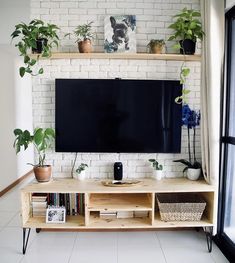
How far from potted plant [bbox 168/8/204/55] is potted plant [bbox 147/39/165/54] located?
0.27 ft

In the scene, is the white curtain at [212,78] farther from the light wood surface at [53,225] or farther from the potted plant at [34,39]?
the potted plant at [34,39]

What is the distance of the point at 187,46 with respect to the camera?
228 centimetres

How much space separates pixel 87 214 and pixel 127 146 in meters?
0.73

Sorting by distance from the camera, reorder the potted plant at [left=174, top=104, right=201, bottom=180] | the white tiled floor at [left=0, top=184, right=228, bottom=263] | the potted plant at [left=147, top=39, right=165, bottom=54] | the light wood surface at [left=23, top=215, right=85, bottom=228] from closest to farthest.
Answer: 1. the white tiled floor at [left=0, top=184, right=228, bottom=263]
2. the light wood surface at [left=23, top=215, right=85, bottom=228]
3. the potted plant at [left=147, top=39, right=165, bottom=54]
4. the potted plant at [left=174, top=104, right=201, bottom=180]

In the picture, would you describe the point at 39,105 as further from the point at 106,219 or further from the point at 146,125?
the point at 106,219

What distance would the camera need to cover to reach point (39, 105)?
248 cm

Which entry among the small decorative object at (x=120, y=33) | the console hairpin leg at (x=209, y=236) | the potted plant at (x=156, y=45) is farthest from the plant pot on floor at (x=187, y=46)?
the console hairpin leg at (x=209, y=236)

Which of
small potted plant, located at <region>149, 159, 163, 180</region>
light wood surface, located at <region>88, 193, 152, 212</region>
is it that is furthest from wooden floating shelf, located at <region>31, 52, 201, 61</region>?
light wood surface, located at <region>88, 193, 152, 212</region>

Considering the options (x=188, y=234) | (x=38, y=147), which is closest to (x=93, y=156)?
(x=38, y=147)

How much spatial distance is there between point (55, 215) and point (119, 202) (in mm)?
599

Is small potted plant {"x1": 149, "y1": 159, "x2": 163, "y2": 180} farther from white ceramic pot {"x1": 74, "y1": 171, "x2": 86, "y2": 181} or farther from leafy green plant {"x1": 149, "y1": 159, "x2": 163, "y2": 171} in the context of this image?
white ceramic pot {"x1": 74, "y1": 171, "x2": 86, "y2": 181}

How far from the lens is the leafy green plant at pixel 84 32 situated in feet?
7.63

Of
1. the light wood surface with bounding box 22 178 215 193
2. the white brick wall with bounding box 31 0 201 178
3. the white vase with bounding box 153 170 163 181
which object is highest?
the white brick wall with bounding box 31 0 201 178

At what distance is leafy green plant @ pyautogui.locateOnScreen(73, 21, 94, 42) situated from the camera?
2324mm
